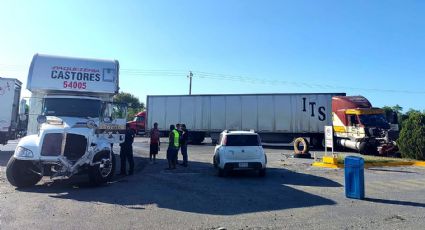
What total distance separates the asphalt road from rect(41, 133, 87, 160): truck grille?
958 mm

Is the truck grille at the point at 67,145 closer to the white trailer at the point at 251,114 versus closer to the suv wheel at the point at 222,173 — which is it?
the suv wheel at the point at 222,173

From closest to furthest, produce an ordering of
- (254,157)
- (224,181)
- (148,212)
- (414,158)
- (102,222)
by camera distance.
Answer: (102,222) < (148,212) < (224,181) < (254,157) < (414,158)

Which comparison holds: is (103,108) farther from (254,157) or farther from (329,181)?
(329,181)

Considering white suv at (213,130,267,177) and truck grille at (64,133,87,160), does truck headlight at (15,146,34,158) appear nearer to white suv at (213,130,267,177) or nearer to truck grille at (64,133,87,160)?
truck grille at (64,133,87,160)

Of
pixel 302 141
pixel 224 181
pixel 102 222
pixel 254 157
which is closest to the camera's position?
pixel 102 222

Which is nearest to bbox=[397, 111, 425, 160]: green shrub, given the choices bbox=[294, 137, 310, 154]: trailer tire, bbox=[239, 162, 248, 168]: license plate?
bbox=[294, 137, 310, 154]: trailer tire

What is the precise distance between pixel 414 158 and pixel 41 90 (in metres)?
16.9

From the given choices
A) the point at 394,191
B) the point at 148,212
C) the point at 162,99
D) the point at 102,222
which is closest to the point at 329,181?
the point at 394,191

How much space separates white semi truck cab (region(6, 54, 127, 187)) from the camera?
10406 millimetres

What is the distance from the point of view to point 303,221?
7.14 metres

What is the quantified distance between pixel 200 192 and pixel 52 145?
13.6 feet

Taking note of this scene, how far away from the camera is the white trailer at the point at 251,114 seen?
28.8 m

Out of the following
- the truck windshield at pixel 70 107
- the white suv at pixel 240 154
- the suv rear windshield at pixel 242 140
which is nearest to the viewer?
the truck windshield at pixel 70 107

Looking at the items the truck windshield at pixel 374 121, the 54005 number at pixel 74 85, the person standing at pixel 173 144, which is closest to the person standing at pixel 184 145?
the person standing at pixel 173 144
